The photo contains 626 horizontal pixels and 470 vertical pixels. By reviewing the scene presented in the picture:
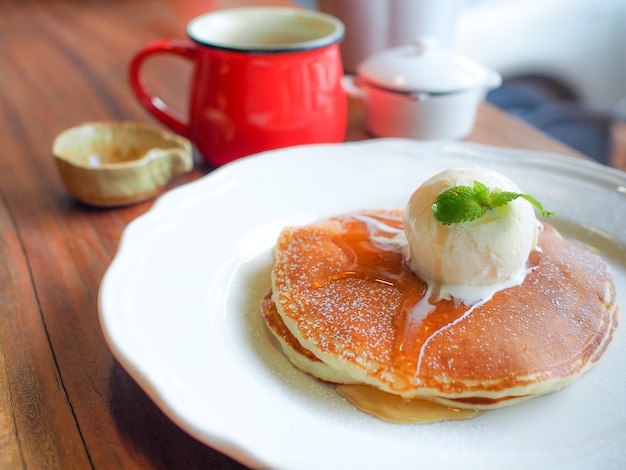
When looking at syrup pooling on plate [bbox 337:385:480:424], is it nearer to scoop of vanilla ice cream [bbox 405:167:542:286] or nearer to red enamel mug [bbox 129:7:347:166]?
scoop of vanilla ice cream [bbox 405:167:542:286]

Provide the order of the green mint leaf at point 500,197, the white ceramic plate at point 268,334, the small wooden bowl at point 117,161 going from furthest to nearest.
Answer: the small wooden bowl at point 117,161
the green mint leaf at point 500,197
the white ceramic plate at point 268,334

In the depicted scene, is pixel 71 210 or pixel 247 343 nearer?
pixel 247 343

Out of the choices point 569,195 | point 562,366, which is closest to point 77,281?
point 562,366

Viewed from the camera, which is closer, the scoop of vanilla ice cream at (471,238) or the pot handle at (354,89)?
the scoop of vanilla ice cream at (471,238)

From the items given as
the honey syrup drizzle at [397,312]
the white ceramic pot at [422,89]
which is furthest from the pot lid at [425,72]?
the honey syrup drizzle at [397,312]

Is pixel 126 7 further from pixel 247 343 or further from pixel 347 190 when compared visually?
pixel 247 343

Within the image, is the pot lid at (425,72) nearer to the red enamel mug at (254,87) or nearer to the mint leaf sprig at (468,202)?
the red enamel mug at (254,87)

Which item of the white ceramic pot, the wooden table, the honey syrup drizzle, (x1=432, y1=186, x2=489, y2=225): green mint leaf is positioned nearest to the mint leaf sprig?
(x1=432, y1=186, x2=489, y2=225): green mint leaf
